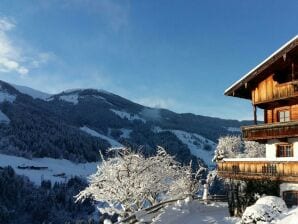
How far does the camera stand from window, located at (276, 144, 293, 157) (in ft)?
105

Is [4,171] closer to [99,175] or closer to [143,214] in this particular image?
[99,175]

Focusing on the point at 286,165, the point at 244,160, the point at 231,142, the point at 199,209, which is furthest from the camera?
the point at 231,142

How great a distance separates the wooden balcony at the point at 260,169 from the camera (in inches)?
1102

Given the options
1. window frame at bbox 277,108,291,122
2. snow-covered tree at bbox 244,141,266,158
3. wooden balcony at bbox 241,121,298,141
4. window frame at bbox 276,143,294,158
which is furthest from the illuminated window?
snow-covered tree at bbox 244,141,266,158

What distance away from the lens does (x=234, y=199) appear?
33.8m

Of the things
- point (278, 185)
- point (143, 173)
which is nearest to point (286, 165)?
point (278, 185)

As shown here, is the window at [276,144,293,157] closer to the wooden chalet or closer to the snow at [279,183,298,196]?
the wooden chalet

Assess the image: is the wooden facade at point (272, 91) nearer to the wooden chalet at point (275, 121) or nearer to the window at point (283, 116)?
the wooden chalet at point (275, 121)

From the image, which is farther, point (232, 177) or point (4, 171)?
point (4, 171)

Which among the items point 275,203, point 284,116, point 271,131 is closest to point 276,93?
point 284,116

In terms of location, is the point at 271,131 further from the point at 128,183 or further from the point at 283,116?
the point at 128,183

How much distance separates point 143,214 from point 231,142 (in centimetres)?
5182

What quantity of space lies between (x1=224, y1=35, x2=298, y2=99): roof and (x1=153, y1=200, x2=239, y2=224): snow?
1023 centimetres

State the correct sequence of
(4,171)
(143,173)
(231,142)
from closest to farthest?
(143,173)
(231,142)
(4,171)
